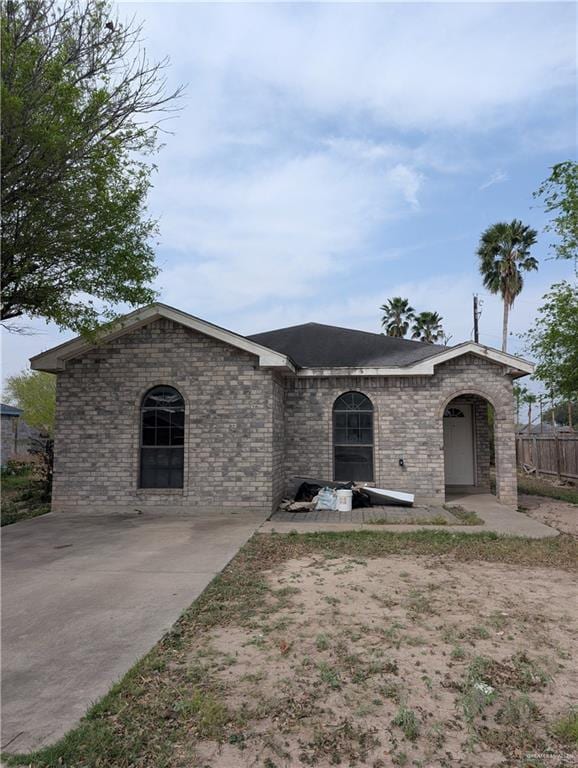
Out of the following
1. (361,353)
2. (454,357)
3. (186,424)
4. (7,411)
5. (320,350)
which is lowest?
(186,424)

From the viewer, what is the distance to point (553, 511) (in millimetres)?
12258

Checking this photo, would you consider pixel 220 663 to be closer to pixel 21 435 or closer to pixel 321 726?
pixel 321 726

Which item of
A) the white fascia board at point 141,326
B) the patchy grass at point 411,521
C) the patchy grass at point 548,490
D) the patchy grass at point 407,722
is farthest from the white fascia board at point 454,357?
the patchy grass at point 407,722

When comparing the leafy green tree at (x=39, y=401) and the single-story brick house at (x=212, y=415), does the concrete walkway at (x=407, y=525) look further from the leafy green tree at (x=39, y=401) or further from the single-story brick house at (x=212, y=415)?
the leafy green tree at (x=39, y=401)

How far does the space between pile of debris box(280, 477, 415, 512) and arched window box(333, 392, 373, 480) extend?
1.53 ft

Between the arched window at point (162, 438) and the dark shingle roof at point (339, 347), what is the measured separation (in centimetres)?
356

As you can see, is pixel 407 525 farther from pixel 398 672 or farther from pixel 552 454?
pixel 552 454

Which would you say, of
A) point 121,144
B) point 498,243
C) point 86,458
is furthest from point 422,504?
point 498,243

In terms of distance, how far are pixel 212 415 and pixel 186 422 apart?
0.60m

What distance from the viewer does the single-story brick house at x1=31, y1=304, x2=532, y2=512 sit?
11242 mm

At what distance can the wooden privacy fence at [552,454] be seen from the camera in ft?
61.2

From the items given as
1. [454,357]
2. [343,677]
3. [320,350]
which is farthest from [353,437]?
[343,677]

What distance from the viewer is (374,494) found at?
12008 mm

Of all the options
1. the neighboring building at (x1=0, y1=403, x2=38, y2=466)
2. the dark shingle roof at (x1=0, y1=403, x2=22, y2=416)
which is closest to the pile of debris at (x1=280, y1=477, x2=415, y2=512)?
the neighboring building at (x1=0, y1=403, x2=38, y2=466)
